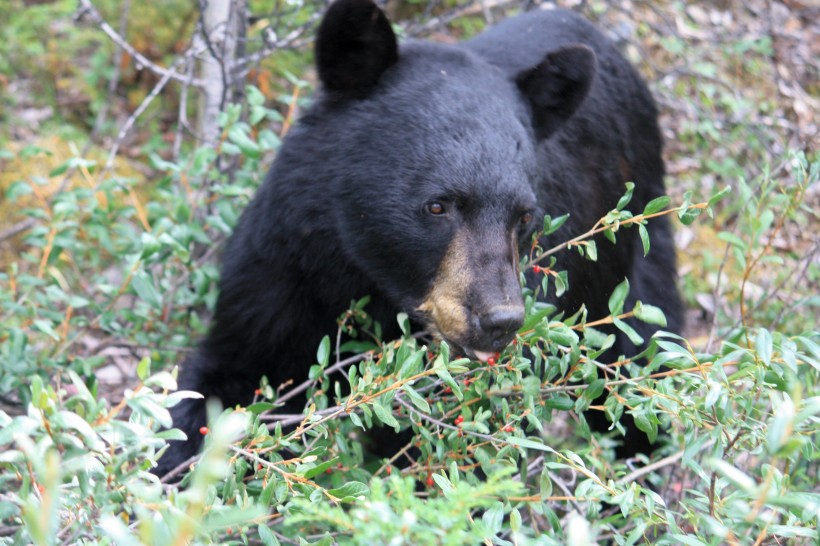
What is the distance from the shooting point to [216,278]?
12.6 ft

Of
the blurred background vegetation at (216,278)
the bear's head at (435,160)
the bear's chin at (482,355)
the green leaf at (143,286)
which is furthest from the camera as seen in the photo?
the green leaf at (143,286)

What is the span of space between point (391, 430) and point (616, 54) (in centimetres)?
199

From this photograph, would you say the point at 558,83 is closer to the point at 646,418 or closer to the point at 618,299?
the point at 618,299

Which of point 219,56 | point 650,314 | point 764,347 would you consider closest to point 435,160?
point 650,314

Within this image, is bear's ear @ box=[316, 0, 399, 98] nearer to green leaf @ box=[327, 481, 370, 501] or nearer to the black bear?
the black bear

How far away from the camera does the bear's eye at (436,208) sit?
9.49 feet

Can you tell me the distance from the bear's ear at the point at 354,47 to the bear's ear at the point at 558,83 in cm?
51

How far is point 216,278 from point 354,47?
4.04 ft

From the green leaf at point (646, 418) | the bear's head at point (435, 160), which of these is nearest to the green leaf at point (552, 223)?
the bear's head at point (435, 160)

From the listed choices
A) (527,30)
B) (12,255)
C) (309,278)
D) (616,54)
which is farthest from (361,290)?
(12,255)

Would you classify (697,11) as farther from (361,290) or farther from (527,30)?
(361,290)

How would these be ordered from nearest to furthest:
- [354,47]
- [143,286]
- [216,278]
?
[354,47] < [143,286] < [216,278]

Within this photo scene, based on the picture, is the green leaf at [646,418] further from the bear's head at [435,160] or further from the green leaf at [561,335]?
the bear's head at [435,160]

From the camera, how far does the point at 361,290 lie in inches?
129
